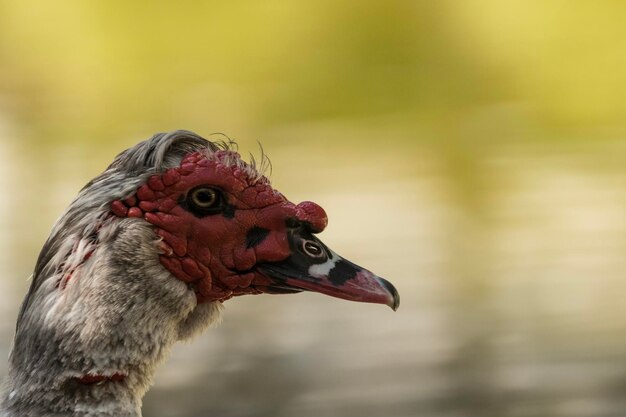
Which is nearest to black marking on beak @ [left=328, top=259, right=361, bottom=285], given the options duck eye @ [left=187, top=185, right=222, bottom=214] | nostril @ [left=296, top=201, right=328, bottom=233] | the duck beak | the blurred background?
the duck beak

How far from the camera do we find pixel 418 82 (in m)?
6.05

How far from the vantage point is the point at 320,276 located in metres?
3.06

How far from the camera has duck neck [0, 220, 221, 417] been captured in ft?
9.41

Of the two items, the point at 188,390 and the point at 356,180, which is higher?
the point at 356,180

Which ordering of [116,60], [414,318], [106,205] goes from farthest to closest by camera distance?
[414,318]
[116,60]
[106,205]

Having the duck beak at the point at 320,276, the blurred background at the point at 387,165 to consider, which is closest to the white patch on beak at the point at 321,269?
the duck beak at the point at 320,276

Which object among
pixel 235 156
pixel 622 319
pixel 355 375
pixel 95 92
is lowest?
pixel 235 156

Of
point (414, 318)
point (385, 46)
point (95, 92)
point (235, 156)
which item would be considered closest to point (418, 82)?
point (385, 46)

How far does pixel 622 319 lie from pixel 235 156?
3797mm

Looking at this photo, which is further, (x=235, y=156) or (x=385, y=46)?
(x=385, y=46)

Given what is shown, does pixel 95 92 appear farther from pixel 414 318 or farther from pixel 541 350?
pixel 541 350

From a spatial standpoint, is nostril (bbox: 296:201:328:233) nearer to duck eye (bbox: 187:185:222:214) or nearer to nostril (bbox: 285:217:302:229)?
nostril (bbox: 285:217:302:229)

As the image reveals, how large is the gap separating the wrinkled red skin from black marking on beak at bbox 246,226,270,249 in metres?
0.01

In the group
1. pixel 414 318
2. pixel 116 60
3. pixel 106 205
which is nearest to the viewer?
pixel 106 205
